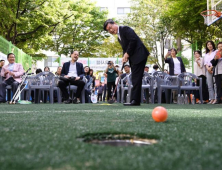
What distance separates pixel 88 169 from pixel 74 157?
0.74ft

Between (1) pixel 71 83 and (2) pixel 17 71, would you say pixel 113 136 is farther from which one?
(2) pixel 17 71

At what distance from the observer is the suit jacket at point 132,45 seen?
256 inches

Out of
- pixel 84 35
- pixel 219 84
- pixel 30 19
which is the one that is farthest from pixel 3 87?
pixel 84 35

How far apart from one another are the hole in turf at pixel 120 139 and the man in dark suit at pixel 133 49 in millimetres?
4430

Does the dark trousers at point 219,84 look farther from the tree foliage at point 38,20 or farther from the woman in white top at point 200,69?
the tree foliage at point 38,20

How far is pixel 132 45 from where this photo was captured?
256 inches

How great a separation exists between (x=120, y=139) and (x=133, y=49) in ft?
15.4

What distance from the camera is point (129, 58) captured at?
675 centimetres

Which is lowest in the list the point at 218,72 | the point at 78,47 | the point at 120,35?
the point at 218,72

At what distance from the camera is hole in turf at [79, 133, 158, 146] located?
194cm

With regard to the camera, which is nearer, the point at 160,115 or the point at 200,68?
the point at 160,115

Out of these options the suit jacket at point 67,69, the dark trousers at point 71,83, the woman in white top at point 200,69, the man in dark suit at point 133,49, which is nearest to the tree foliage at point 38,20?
the suit jacket at point 67,69

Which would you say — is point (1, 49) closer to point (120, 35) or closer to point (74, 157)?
point (120, 35)

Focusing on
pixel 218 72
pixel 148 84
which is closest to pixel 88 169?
pixel 218 72
